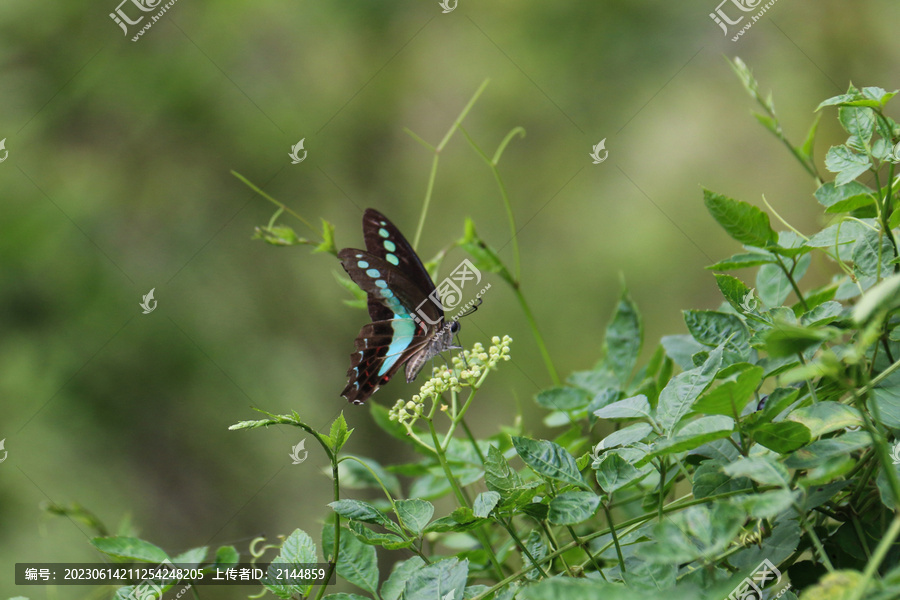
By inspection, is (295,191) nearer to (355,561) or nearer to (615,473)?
(355,561)

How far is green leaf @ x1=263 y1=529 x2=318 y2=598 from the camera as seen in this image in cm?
48

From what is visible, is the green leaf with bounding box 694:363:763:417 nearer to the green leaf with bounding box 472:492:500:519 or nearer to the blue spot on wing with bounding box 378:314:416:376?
the green leaf with bounding box 472:492:500:519

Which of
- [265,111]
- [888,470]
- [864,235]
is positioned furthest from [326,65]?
[888,470]

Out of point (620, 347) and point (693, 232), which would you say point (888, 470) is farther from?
point (693, 232)

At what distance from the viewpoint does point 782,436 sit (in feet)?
1.27

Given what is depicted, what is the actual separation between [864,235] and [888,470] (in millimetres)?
325

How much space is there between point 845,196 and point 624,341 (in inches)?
10.7

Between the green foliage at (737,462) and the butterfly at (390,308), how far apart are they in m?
0.29

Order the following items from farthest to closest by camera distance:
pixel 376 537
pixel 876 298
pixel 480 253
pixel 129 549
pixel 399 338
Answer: pixel 399 338
pixel 480 253
pixel 129 549
pixel 376 537
pixel 876 298

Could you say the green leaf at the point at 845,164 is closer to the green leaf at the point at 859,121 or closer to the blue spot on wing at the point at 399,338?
the green leaf at the point at 859,121

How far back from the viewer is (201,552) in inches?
24.0

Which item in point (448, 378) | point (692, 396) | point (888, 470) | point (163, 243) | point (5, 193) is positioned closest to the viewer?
point (888, 470)

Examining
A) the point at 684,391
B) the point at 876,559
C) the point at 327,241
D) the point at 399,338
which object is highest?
the point at 327,241

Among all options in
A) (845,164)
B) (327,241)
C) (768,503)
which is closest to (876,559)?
(768,503)
